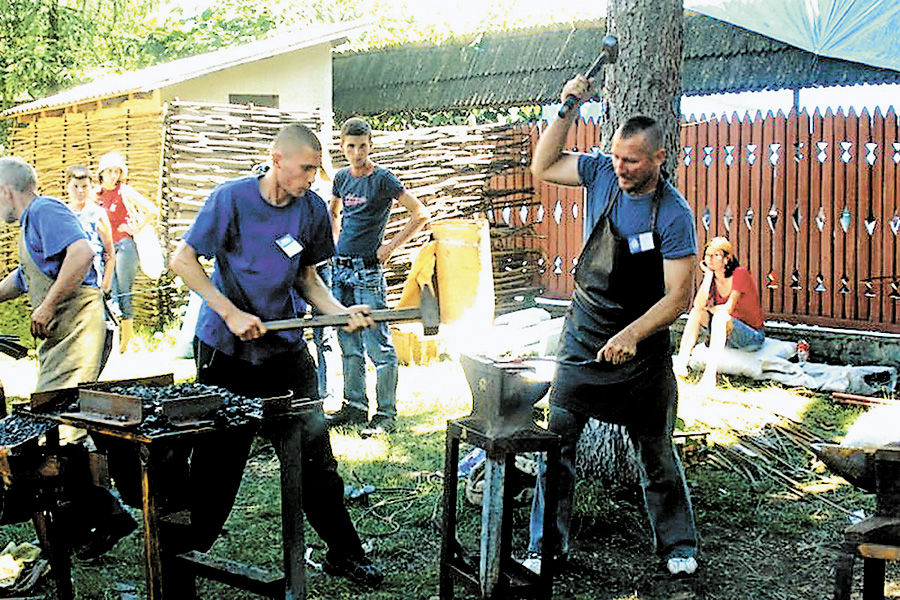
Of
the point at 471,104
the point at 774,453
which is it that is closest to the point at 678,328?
the point at 774,453

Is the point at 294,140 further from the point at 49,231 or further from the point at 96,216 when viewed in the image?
the point at 96,216

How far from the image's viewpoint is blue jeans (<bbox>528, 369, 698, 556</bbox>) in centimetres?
482

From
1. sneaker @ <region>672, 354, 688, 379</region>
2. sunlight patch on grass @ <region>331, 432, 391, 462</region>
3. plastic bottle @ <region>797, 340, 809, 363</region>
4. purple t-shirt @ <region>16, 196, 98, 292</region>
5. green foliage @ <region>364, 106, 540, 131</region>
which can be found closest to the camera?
purple t-shirt @ <region>16, 196, 98, 292</region>

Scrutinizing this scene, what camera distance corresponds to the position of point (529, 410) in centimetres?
430

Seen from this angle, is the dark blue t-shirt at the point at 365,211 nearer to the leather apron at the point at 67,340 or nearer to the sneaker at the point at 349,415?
the sneaker at the point at 349,415

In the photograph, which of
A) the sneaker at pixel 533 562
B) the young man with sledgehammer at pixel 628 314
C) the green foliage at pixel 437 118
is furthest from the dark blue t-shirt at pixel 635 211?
the green foliage at pixel 437 118

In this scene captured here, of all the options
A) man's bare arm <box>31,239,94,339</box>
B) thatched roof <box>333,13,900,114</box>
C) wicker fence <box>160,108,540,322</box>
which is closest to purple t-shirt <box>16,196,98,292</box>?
man's bare arm <box>31,239,94,339</box>

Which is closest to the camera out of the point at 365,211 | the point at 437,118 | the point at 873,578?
the point at 873,578

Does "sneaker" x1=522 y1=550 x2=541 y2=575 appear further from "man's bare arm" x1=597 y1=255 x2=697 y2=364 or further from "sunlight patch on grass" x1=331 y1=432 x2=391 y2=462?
"sunlight patch on grass" x1=331 y1=432 x2=391 y2=462

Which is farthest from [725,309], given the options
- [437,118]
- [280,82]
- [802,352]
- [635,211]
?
[437,118]

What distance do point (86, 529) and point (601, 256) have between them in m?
2.55

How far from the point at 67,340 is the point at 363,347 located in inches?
95.6

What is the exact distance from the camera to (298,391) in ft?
16.0

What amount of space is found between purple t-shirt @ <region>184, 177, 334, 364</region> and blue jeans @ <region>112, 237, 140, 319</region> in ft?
19.4
